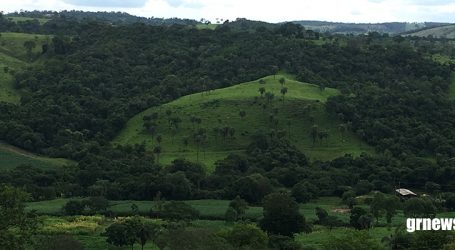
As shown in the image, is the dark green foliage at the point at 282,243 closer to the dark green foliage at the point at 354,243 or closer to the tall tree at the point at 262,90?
the dark green foliage at the point at 354,243

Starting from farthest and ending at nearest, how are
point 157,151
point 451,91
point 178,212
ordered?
point 451,91 → point 157,151 → point 178,212

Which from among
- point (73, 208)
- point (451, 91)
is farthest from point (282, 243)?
Answer: point (451, 91)

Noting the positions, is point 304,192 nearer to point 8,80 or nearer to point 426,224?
point 426,224

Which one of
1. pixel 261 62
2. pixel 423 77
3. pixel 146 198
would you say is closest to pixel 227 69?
pixel 261 62

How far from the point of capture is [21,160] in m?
125

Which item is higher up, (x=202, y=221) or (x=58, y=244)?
(x=58, y=244)

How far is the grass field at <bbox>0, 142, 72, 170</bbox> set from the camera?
121750 millimetres

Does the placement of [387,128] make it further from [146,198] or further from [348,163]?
[146,198]

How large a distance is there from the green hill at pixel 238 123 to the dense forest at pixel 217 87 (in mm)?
3248

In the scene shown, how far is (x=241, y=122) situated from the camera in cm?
13988

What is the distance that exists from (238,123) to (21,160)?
44984mm

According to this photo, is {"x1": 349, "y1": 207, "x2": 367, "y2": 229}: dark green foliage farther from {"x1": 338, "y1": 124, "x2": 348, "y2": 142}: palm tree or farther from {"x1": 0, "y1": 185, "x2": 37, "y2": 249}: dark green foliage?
{"x1": 0, "y1": 185, "x2": 37, "y2": 249}: dark green foliage

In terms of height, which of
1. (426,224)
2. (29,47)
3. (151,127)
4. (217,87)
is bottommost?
(151,127)

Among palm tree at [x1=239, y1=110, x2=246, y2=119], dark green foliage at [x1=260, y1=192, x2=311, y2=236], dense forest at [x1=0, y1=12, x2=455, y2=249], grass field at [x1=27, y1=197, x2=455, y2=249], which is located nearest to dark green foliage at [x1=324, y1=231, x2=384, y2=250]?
grass field at [x1=27, y1=197, x2=455, y2=249]
